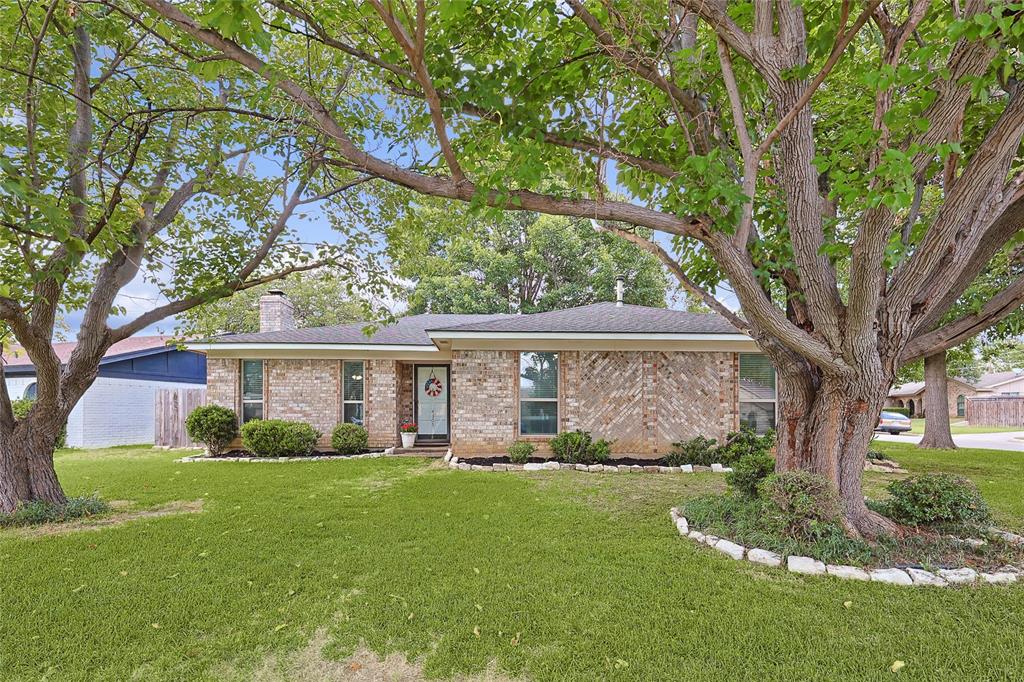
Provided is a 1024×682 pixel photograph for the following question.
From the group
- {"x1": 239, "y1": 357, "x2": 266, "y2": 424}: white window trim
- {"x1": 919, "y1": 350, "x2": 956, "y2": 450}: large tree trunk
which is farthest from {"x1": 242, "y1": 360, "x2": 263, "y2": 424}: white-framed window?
{"x1": 919, "y1": 350, "x2": 956, "y2": 450}: large tree trunk

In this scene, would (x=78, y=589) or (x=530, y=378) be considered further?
(x=530, y=378)

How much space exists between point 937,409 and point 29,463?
773 inches

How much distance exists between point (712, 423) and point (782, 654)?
780 cm

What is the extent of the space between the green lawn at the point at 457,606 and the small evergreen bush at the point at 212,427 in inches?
214

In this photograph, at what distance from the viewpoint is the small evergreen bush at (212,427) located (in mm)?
10875

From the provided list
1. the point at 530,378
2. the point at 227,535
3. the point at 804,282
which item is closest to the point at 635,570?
the point at 804,282

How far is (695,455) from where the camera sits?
380 inches

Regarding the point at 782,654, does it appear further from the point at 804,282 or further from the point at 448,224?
the point at 448,224

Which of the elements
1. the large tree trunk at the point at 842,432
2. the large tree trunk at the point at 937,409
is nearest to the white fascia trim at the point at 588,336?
the large tree trunk at the point at 842,432

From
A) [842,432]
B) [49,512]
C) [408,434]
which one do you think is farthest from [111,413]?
[842,432]

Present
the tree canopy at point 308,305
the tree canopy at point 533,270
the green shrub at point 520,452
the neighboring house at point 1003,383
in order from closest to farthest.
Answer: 1. the green shrub at point 520,452
2. the tree canopy at point 533,270
3. the tree canopy at point 308,305
4. the neighboring house at point 1003,383

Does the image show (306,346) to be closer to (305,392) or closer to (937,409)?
(305,392)

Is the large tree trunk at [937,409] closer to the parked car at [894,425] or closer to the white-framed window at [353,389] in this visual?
the parked car at [894,425]

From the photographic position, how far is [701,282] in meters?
6.20
